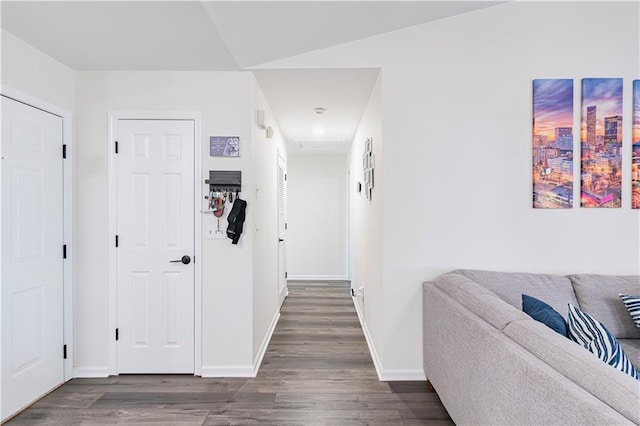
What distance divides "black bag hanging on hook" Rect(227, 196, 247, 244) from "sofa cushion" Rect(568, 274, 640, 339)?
7.84 feet

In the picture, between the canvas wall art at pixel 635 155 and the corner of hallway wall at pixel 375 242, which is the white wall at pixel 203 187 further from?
the canvas wall art at pixel 635 155

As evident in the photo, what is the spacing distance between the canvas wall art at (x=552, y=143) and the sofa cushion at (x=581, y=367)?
150 centimetres

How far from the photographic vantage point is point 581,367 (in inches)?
42.3

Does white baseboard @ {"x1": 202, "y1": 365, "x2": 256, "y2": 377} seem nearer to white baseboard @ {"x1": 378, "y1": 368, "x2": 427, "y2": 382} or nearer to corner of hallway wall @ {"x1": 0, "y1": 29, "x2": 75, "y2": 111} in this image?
white baseboard @ {"x1": 378, "y1": 368, "x2": 427, "y2": 382}

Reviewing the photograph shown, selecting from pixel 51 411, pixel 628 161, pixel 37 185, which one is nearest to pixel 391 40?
pixel 628 161

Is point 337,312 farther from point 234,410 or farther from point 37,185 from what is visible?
point 37,185

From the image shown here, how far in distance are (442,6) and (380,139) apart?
970mm

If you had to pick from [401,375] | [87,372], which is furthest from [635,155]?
[87,372]

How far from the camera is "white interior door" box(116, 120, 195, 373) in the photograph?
2730 millimetres

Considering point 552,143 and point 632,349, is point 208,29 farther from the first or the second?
point 632,349

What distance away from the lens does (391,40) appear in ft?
8.48

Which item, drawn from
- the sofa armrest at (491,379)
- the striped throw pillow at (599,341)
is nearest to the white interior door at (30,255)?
the sofa armrest at (491,379)

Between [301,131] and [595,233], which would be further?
[301,131]

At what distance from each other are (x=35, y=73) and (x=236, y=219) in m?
1.69
